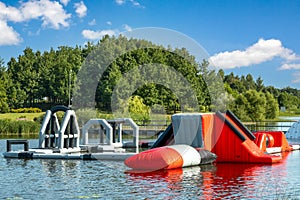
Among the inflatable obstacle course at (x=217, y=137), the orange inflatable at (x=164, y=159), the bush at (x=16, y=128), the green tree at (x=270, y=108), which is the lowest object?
the orange inflatable at (x=164, y=159)

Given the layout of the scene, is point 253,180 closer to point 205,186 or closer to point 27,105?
point 205,186

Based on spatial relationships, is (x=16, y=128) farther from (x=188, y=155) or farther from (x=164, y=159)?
(x=164, y=159)

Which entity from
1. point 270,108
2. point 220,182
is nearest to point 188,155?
point 220,182

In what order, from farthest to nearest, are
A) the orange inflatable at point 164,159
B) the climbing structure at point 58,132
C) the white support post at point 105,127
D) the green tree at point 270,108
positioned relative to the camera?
the green tree at point 270,108
the white support post at point 105,127
the climbing structure at point 58,132
the orange inflatable at point 164,159

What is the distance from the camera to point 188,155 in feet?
65.4

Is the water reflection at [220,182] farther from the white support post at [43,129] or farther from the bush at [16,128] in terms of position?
the bush at [16,128]

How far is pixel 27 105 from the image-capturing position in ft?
285

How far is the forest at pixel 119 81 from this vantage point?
159 ft

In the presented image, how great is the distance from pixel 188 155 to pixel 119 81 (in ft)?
149

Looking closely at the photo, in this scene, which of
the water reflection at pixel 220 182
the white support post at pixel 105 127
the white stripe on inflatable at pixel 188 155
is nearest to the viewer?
the water reflection at pixel 220 182

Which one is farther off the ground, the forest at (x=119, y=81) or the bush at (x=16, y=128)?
the forest at (x=119, y=81)

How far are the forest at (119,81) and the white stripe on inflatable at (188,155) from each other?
19.6 m

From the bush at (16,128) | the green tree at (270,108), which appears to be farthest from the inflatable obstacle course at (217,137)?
the green tree at (270,108)

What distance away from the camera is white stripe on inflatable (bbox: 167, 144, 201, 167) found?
64.7 feet
